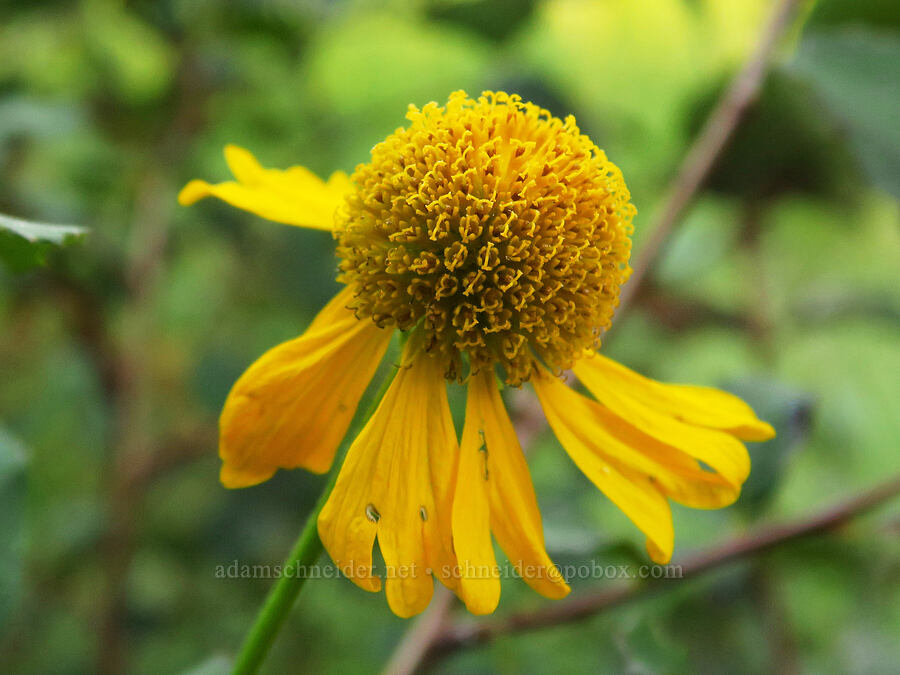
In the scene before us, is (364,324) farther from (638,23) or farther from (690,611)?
(638,23)

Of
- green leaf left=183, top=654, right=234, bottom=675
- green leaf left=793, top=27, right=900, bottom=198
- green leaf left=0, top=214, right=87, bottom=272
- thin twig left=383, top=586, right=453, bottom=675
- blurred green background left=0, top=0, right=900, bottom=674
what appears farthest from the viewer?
blurred green background left=0, top=0, right=900, bottom=674

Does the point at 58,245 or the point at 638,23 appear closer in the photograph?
the point at 58,245

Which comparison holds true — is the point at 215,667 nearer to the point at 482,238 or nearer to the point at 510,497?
the point at 510,497

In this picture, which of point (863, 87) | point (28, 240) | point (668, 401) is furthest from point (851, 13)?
point (28, 240)

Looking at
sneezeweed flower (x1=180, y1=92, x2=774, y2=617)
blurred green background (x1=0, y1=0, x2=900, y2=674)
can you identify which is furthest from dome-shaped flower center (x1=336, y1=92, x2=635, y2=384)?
blurred green background (x1=0, y1=0, x2=900, y2=674)

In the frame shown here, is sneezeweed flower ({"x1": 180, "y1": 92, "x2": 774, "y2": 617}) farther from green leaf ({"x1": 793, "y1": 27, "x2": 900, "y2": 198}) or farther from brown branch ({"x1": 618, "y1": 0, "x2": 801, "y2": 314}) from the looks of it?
green leaf ({"x1": 793, "y1": 27, "x2": 900, "y2": 198})

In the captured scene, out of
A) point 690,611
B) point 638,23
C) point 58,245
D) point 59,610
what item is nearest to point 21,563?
point 58,245
